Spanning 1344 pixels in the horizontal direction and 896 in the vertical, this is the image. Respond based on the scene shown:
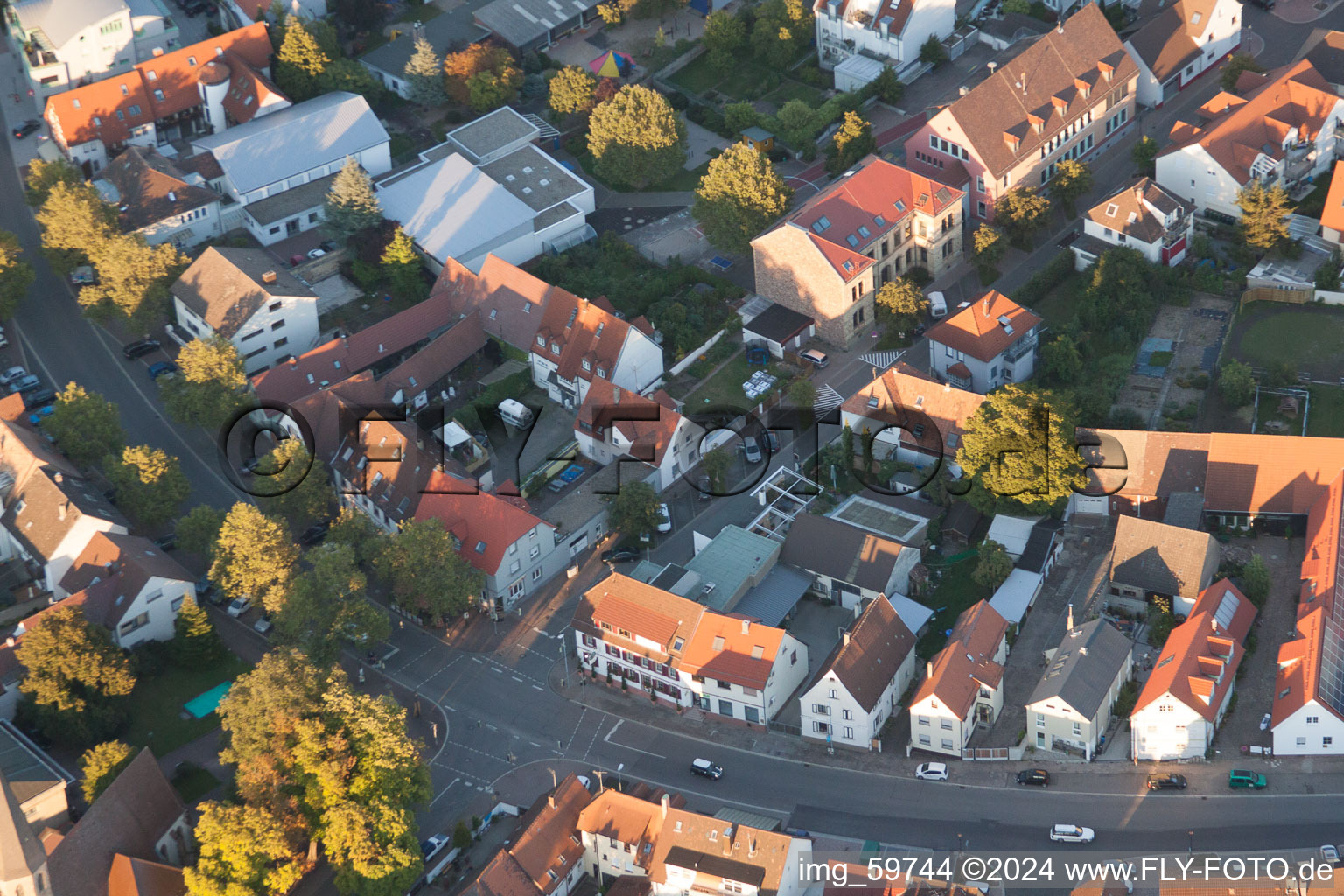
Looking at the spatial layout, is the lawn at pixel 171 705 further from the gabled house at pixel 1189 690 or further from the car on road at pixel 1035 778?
the gabled house at pixel 1189 690

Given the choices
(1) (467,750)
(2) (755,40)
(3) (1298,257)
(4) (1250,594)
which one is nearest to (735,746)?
(1) (467,750)

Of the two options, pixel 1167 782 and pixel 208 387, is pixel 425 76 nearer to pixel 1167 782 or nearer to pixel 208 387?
pixel 208 387

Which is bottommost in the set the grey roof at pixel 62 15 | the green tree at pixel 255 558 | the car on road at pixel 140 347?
the car on road at pixel 140 347

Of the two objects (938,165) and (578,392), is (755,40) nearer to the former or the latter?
(938,165)

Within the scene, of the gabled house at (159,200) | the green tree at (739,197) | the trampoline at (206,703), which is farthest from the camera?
the gabled house at (159,200)

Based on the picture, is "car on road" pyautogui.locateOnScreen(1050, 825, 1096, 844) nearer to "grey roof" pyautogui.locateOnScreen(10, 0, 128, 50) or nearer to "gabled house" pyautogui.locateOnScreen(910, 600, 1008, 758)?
"gabled house" pyautogui.locateOnScreen(910, 600, 1008, 758)

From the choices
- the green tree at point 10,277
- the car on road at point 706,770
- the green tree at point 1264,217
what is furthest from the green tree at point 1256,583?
the green tree at point 10,277

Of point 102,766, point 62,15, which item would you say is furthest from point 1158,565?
point 62,15
